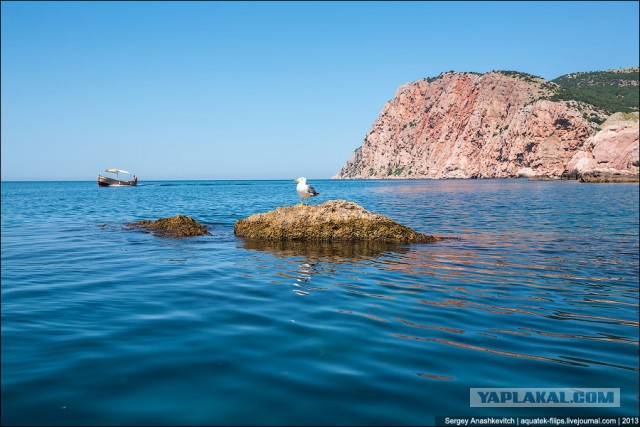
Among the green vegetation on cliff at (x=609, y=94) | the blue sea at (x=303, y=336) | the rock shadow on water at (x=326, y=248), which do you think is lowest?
the blue sea at (x=303, y=336)

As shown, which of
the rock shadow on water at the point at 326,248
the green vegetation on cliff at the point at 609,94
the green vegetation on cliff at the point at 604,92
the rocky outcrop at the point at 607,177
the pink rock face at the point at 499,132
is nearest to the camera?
the rock shadow on water at the point at 326,248

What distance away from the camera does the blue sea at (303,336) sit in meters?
3.89

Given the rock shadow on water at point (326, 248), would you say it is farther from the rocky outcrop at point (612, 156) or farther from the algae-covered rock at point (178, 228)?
the rocky outcrop at point (612, 156)

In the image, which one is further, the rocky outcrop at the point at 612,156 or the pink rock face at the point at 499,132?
the pink rock face at the point at 499,132

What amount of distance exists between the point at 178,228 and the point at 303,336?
12.9 metres

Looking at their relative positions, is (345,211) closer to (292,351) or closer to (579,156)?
(292,351)

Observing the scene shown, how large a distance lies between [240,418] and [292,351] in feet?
4.97

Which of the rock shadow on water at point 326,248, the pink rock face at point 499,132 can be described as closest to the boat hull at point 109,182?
the rock shadow on water at point 326,248

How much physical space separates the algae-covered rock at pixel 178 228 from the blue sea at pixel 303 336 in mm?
4826

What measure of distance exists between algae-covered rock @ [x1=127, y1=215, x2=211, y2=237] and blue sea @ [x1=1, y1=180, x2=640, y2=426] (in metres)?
4.83

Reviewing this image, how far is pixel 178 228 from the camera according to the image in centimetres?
1728

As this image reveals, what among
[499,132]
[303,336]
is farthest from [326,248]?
[499,132]

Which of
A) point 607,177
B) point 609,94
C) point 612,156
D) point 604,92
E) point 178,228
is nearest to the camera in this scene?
point 178,228

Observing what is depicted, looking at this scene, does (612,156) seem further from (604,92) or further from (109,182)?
(109,182)
